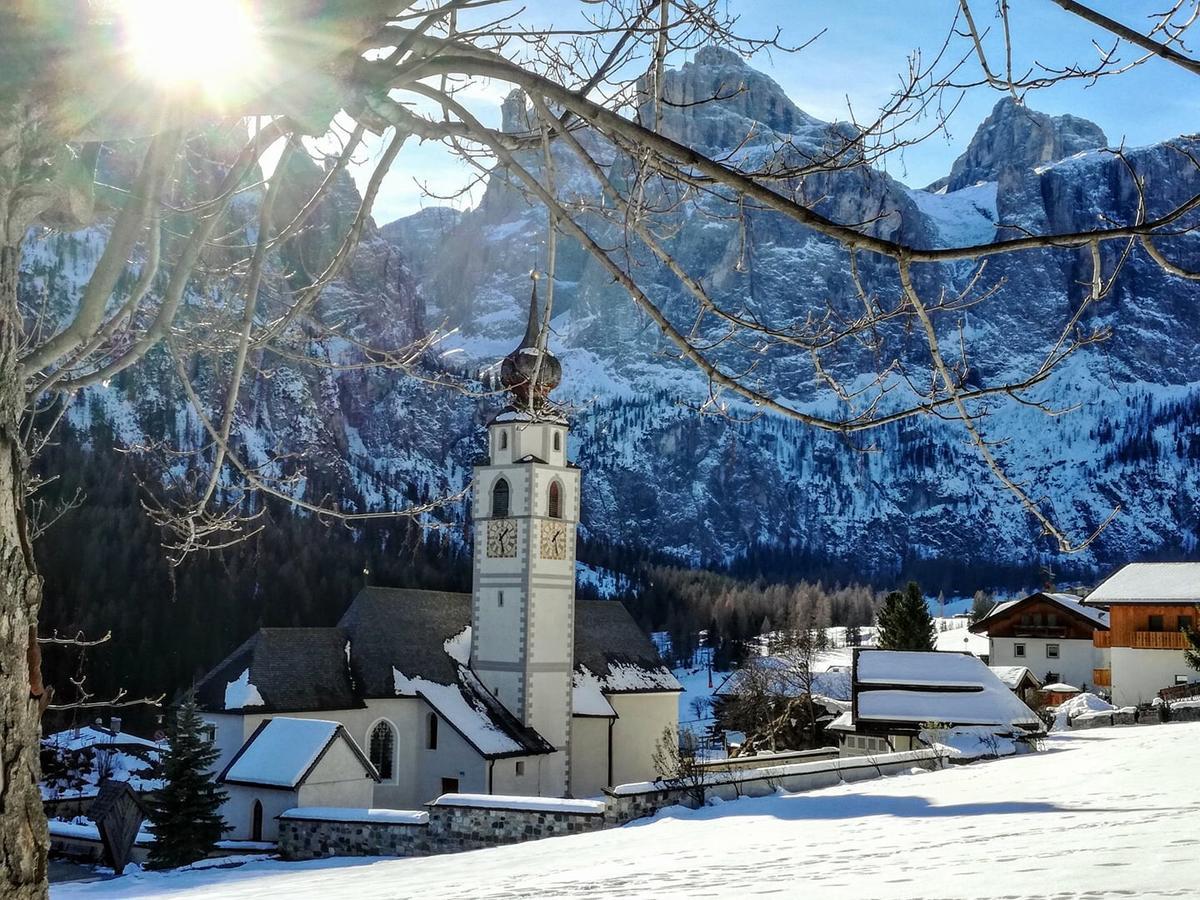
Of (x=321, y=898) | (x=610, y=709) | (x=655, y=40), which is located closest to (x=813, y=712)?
(x=610, y=709)

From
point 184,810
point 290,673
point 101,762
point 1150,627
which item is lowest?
point 101,762

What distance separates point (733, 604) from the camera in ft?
373

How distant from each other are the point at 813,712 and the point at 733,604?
7872cm

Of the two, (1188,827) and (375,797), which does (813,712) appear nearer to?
(375,797)

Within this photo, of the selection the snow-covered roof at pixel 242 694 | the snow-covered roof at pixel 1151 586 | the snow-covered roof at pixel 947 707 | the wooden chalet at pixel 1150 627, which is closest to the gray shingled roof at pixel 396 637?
the snow-covered roof at pixel 242 694

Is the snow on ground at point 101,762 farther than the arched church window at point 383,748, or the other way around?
the snow on ground at point 101,762

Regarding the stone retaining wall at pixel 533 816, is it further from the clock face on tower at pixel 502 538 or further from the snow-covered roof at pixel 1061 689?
the snow-covered roof at pixel 1061 689

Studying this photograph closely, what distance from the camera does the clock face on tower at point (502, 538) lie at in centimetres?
3153

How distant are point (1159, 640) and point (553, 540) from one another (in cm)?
2001

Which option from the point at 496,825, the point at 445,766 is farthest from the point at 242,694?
the point at 496,825

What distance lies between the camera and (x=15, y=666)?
2455mm

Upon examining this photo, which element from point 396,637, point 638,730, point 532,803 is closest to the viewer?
point 532,803

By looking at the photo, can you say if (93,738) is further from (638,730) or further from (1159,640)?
(1159,640)

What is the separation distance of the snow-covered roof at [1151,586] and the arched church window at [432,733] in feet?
74.8
